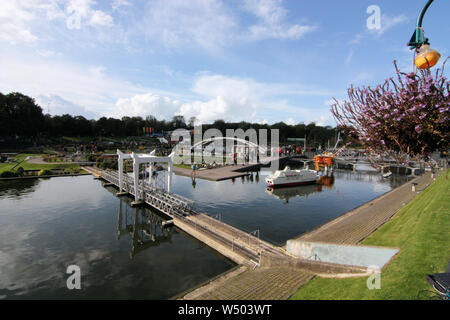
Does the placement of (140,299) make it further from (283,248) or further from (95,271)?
(283,248)

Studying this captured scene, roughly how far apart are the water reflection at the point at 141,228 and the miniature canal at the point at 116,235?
94 millimetres

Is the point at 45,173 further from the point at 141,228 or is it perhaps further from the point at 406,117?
the point at 406,117

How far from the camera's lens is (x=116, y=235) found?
70.8 ft

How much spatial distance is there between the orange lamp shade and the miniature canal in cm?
1486

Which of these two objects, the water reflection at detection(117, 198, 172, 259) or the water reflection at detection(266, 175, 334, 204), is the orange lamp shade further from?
the water reflection at detection(266, 175, 334, 204)

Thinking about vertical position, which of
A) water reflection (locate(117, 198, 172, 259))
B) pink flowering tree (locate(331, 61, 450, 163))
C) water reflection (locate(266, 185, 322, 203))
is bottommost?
water reflection (locate(117, 198, 172, 259))

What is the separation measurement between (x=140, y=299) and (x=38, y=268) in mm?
8601

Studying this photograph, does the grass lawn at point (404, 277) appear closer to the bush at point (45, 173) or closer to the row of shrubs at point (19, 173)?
the bush at point (45, 173)

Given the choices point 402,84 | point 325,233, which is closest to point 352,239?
point 325,233

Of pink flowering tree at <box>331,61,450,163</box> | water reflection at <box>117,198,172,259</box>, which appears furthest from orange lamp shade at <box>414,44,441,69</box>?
water reflection at <box>117,198,172,259</box>

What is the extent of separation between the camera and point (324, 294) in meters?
9.03

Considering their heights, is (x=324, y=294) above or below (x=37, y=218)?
above

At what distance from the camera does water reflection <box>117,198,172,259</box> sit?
20.3m

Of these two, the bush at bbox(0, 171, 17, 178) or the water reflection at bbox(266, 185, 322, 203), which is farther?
the bush at bbox(0, 171, 17, 178)
